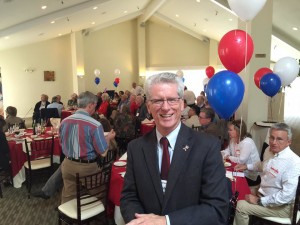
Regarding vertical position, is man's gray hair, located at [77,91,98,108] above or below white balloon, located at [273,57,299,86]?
below

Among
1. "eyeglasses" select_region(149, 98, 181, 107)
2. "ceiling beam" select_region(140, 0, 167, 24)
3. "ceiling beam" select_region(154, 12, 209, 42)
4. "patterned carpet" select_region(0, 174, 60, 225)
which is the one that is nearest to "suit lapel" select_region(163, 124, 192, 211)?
"eyeglasses" select_region(149, 98, 181, 107)

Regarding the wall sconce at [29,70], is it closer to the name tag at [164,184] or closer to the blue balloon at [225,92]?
the blue balloon at [225,92]

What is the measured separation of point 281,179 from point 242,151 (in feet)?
2.54

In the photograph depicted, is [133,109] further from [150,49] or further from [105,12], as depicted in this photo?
[150,49]

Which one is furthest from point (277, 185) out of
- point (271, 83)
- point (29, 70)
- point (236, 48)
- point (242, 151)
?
point (29, 70)

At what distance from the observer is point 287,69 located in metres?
4.21

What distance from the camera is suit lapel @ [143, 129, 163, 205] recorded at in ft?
3.97

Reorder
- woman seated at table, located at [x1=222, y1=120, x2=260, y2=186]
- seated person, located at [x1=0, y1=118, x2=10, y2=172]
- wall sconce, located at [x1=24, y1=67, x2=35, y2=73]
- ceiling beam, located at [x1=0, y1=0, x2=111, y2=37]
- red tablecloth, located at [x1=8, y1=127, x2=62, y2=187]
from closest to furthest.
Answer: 1. woman seated at table, located at [x1=222, y1=120, x2=260, y2=186]
2. seated person, located at [x1=0, y1=118, x2=10, y2=172]
3. red tablecloth, located at [x1=8, y1=127, x2=62, y2=187]
4. ceiling beam, located at [x1=0, y1=0, x2=111, y2=37]
5. wall sconce, located at [x1=24, y1=67, x2=35, y2=73]

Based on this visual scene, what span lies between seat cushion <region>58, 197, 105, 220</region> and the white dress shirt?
5.29ft

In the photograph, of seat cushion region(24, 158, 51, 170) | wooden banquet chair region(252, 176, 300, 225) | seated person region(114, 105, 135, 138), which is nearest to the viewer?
wooden banquet chair region(252, 176, 300, 225)

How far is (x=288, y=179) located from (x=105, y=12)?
9.52m

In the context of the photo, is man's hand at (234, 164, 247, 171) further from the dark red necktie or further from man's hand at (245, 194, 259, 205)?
the dark red necktie

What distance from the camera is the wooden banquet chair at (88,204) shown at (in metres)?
2.50

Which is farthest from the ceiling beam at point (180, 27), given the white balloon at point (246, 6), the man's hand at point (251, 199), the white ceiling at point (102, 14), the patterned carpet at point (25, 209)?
the man's hand at point (251, 199)
